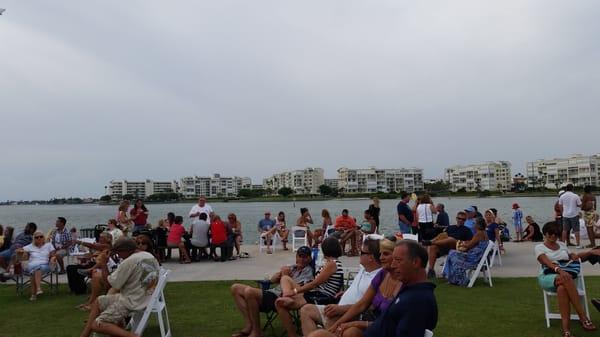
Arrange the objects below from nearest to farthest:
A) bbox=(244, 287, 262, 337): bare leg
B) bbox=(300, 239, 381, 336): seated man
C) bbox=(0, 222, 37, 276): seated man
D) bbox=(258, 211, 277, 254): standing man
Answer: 1. bbox=(300, 239, 381, 336): seated man
2. bbox=(244, 287, 262, 337): bare leg
3. bbox=(0, 222, 37, 276): seated man
4. bbox=(258, 211, 277, 254): standing man

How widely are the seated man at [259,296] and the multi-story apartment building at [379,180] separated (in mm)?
173959

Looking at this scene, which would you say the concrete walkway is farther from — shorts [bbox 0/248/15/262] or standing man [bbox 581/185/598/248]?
shorts [bbox 0/248/15/262]

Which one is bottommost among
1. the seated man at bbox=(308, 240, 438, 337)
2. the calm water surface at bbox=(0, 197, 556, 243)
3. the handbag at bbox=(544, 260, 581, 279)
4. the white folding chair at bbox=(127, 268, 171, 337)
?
the calm water surface at bbox=(0, 197, 556, 243)

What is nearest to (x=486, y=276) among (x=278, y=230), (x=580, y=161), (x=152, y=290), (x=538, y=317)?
(x=538, y=317)

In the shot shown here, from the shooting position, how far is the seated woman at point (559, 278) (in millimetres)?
4895

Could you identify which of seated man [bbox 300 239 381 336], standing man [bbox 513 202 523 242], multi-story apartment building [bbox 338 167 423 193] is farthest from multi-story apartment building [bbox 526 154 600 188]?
seated man [bbox 300 239 381 336]

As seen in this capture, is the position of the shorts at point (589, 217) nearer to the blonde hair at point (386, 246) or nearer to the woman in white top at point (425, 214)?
the woman in white top at point (425, 214)

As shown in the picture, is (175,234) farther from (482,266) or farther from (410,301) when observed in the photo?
(410,301)

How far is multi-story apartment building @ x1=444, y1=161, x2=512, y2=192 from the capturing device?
16575cm

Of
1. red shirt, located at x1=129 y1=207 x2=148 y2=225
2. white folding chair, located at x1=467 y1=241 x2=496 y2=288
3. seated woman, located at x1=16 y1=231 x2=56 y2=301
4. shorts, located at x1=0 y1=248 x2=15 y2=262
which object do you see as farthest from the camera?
red shirt, located at x1=129 y1=207 x2=148 y2=225

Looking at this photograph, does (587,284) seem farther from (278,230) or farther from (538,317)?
(278,230)

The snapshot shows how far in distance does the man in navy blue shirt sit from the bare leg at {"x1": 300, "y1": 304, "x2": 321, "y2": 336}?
128 cm

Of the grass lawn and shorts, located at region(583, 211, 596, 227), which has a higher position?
shorts, located at region(583, 211, 596, 227)

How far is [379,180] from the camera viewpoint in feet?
604
